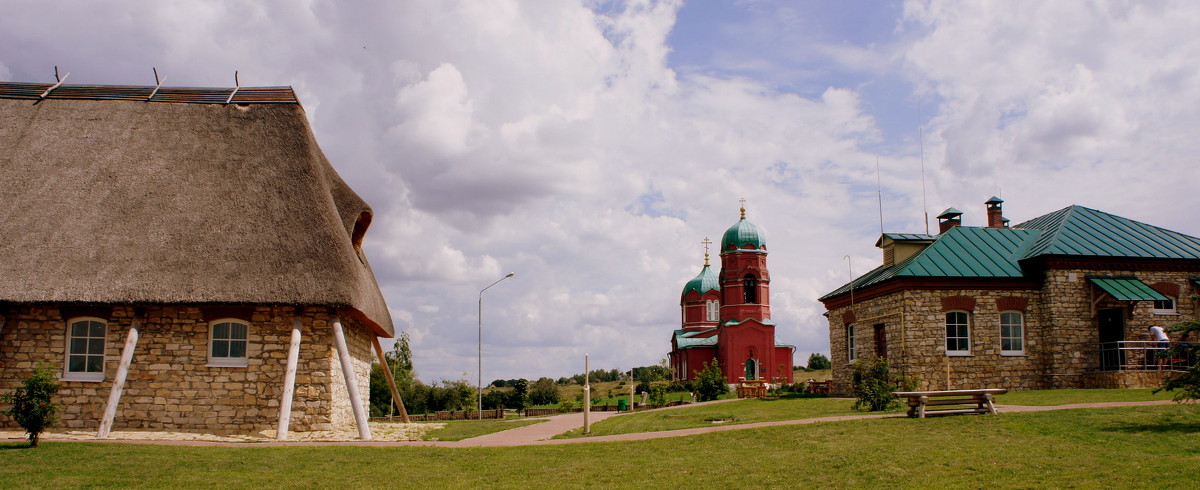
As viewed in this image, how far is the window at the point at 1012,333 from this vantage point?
2548cm

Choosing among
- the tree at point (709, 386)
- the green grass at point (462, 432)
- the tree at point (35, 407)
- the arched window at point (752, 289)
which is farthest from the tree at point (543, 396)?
the tree at point (35, 407)

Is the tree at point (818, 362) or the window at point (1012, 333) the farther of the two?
the tree at point (818, 362)

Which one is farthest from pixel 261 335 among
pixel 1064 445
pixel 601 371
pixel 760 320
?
pixel 601 371

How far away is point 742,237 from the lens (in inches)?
1955

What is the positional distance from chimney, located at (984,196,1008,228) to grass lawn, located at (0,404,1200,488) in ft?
52.6

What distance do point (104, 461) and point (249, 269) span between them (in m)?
6.28

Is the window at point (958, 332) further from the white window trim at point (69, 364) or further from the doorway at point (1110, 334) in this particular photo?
the white window trim at point (69, 364)

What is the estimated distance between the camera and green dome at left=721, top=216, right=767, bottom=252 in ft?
163

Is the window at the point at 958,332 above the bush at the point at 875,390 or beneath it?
above

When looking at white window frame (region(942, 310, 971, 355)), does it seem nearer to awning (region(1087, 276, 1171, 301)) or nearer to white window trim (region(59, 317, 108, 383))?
awning (region(1087, 276, 1171, 301))

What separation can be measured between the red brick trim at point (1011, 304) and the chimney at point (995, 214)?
6.09 metres

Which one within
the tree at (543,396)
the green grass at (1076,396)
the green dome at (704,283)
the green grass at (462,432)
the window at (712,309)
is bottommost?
the tree at (543,396)

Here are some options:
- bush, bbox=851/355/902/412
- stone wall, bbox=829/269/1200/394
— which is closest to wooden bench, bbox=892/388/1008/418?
bush, bbox=851/355/902/412

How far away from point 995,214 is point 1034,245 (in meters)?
4.30
